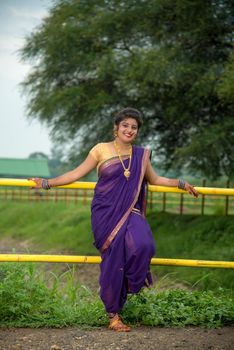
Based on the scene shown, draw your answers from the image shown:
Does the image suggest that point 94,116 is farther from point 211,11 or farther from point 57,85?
point 211,11

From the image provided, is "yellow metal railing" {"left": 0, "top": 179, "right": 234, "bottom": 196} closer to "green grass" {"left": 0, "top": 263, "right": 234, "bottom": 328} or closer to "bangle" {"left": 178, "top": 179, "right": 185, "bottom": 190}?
"bangle" {"left": 178, "top": 179, "right": 185, "bottom": 190}

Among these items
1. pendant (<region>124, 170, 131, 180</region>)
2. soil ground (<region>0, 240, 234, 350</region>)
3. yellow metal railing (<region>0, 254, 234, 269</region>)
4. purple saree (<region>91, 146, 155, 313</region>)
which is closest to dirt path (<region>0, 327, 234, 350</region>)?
soil ground (<region>0, 240, 234, 350</region>)

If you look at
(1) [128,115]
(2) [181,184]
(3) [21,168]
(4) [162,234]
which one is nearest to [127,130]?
(1) [128,115]

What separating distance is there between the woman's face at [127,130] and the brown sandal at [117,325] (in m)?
1.27

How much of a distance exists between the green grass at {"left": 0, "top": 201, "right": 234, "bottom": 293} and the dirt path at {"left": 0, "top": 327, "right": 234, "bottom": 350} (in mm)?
1003

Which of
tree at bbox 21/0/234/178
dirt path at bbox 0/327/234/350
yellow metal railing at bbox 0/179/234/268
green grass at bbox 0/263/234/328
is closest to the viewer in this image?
dirt path at bbox 0/327/234/350

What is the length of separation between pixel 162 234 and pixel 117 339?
12.4 meters

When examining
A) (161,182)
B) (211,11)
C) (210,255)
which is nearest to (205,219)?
(210,255)

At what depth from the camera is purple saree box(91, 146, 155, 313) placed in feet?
15.7

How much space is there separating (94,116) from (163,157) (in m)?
2.10

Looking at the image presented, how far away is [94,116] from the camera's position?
1691 centimetres

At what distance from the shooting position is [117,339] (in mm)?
4605

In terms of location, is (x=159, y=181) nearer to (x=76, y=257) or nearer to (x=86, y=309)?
(x=76, y=257)

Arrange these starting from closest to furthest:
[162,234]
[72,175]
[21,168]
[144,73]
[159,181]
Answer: [72,175] → [159,181] → [144,73] → [162,234] → [21,168]
